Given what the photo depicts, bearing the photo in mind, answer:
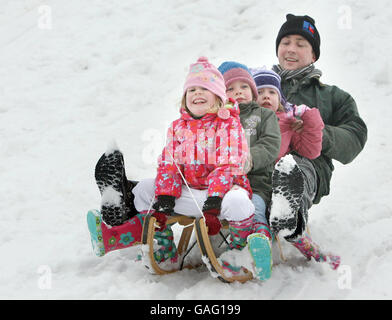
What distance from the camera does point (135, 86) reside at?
17.6ft

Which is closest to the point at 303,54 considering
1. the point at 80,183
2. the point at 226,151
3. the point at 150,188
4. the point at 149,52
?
the point at 226,151

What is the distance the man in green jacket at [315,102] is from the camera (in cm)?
289

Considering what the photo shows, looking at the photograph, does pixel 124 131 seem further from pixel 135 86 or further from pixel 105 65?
pixel 105 65

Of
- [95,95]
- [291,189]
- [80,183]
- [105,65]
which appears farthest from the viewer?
[105,65]

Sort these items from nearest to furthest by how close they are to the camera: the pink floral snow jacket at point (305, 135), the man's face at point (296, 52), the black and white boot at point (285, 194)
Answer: the black and white boot at point (285, 194)
the pink floral snow jacket at point (305, 135)
the man's face at point (296, 52)

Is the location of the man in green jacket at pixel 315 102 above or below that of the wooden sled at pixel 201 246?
above

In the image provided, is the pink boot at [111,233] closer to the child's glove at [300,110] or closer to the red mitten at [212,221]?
the red mitten at [212,221]

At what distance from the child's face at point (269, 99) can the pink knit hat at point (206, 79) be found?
0.46 metres

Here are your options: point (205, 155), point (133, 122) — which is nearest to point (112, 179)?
point (205, 155)

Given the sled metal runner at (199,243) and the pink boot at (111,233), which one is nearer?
the sled metal runner at (199,243)

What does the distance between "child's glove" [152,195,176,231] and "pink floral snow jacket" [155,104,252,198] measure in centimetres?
3

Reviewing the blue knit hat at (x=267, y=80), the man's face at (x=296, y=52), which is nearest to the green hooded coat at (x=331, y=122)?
the man's face at (x=296, y=52)

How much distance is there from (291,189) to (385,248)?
2.90 ft

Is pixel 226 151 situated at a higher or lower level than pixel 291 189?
higher
